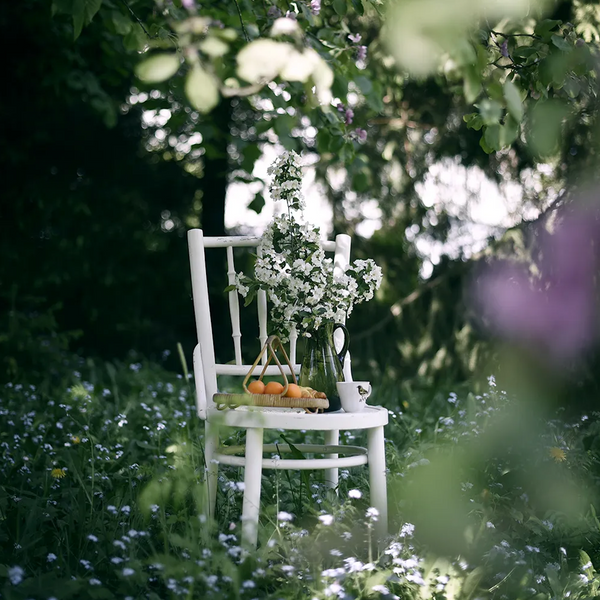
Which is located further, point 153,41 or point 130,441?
point 130,441

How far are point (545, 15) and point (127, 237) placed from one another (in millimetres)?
3964

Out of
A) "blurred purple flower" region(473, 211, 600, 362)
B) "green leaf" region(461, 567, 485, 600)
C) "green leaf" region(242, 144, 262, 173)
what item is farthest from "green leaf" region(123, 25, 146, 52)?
"green leaf" region(461, 567, 485, 600)

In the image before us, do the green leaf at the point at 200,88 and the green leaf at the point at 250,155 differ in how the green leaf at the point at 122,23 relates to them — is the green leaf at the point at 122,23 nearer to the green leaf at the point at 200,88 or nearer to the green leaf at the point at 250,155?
the green leaf at the point at 250,155

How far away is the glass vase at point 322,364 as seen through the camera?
2.24 meters

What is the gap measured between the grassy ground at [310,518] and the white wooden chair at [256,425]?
0.08m

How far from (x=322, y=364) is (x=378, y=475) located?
36cm

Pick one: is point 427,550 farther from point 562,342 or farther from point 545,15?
point 545,15

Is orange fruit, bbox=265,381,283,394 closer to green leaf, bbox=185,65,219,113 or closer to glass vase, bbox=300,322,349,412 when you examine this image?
glass vase, bbox=300,322,349,412

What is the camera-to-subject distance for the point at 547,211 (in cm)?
390

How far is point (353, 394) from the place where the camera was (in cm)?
219

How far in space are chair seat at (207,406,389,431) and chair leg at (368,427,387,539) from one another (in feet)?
0.17

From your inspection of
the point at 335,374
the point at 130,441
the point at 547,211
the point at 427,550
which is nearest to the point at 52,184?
the point at 130,441

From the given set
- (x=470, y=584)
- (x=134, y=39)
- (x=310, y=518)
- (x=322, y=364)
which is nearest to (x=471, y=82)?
(x=322, y=364)

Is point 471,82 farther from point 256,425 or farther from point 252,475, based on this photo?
point 252,475
